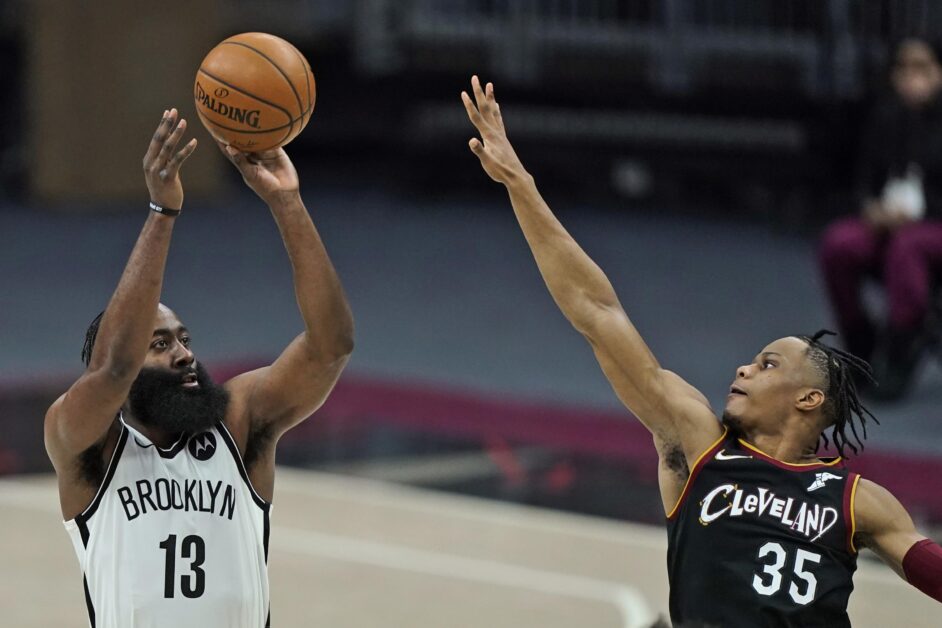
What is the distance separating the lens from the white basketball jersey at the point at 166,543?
161 inches

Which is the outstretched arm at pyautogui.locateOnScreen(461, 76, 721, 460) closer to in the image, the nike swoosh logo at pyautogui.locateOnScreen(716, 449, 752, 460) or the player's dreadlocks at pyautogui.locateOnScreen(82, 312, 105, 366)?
the nike swoosh logo at pyautogui.locateOnScreen(716, 449, 752, 460)

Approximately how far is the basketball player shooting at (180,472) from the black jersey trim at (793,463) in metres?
1.08

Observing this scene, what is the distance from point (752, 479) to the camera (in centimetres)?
412

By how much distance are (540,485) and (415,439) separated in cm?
95

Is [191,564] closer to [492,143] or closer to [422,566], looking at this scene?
[492,143]

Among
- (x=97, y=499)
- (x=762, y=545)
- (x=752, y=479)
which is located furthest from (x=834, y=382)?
(x=97, y=499)

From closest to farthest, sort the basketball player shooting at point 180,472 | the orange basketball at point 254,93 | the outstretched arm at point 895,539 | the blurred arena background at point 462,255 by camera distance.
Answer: the outstretched arm at point 895,539, the basketball player shooting at point 180,472, the orange basketball at point 254,93, the blurred arena background at point 462,255

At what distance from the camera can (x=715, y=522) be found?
409 centimetres

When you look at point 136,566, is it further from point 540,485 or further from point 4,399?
point 4,399

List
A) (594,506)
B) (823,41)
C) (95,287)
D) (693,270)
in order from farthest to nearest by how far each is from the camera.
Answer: (823,41) → (693,270) → (95,287) → (594,506)

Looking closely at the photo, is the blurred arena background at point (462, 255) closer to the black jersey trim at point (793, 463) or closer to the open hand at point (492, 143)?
the black jersey trim at point (793, 463)

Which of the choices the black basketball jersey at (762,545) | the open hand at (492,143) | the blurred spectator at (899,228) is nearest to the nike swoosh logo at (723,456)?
the black basketball jersey at (762,545)

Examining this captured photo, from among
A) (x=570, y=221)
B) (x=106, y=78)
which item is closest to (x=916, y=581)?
(x=570, y=221)

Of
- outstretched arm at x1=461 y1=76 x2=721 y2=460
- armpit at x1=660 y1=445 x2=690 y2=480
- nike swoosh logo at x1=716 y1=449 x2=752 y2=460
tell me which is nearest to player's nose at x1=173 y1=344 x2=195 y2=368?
outstretched arm at x1=461 y1=76 x2=721 y2=460
